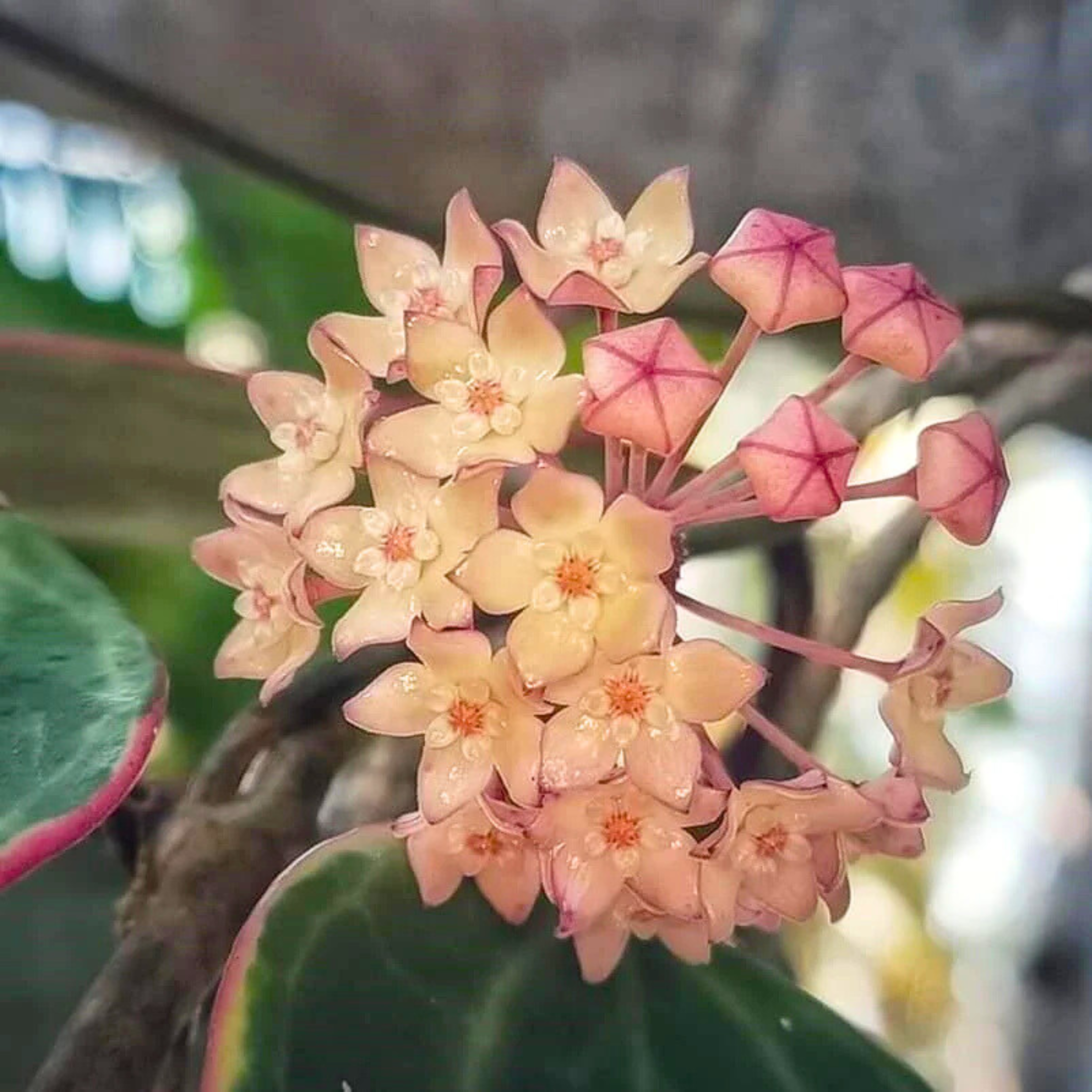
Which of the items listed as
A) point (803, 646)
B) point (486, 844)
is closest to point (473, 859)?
point (486, 844)

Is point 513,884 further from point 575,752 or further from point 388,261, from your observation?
point 388,261

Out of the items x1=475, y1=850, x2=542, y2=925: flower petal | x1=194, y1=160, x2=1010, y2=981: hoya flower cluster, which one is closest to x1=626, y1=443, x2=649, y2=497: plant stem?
x1=194, y1=160, x2=1010, y2=981: hoya flower cluster

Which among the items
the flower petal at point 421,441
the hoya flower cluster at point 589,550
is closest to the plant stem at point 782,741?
the hoya flower cluster at point 589,550

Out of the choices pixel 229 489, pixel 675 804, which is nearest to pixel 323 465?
pixel 229 489

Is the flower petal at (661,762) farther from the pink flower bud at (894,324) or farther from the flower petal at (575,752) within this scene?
the pink flower bud at (894,324)

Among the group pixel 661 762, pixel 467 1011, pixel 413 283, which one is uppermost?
pixel 413 283

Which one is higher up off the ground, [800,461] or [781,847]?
[800,461]
